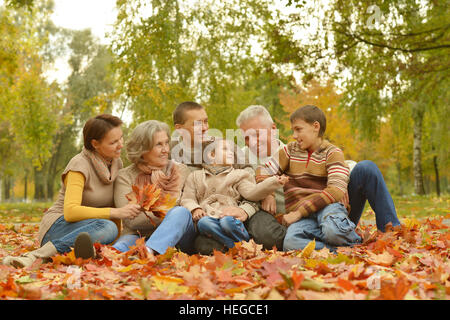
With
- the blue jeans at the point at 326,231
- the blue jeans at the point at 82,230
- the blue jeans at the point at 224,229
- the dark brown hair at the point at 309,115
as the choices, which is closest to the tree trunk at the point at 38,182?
the blue jeans at the point at 82,230

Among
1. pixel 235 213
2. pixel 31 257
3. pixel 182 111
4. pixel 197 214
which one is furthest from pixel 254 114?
pixel 31 257

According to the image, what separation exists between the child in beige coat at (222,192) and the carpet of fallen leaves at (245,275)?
18 centimetres

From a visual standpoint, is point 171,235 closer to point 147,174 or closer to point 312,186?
point 147,174

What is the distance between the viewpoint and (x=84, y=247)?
2912mm

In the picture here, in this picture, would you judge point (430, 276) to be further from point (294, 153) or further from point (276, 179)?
point (294, 153)

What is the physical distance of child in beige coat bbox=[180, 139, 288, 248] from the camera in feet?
10.8

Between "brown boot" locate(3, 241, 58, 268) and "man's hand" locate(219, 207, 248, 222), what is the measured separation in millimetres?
1251

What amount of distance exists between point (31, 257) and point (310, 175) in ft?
7.06

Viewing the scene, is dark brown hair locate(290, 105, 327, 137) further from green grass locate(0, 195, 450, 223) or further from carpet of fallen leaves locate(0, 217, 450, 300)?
green grass locate(0, 195, 450, 223)

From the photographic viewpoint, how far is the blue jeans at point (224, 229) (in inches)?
128

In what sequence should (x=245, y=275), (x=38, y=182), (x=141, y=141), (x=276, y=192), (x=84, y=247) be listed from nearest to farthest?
(x=245, y=275), (x=84, y=247), (x=141, y=141), (x=276, y=192), (x=38, y=182)

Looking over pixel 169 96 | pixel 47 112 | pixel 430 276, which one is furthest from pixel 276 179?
pixel 47 112
